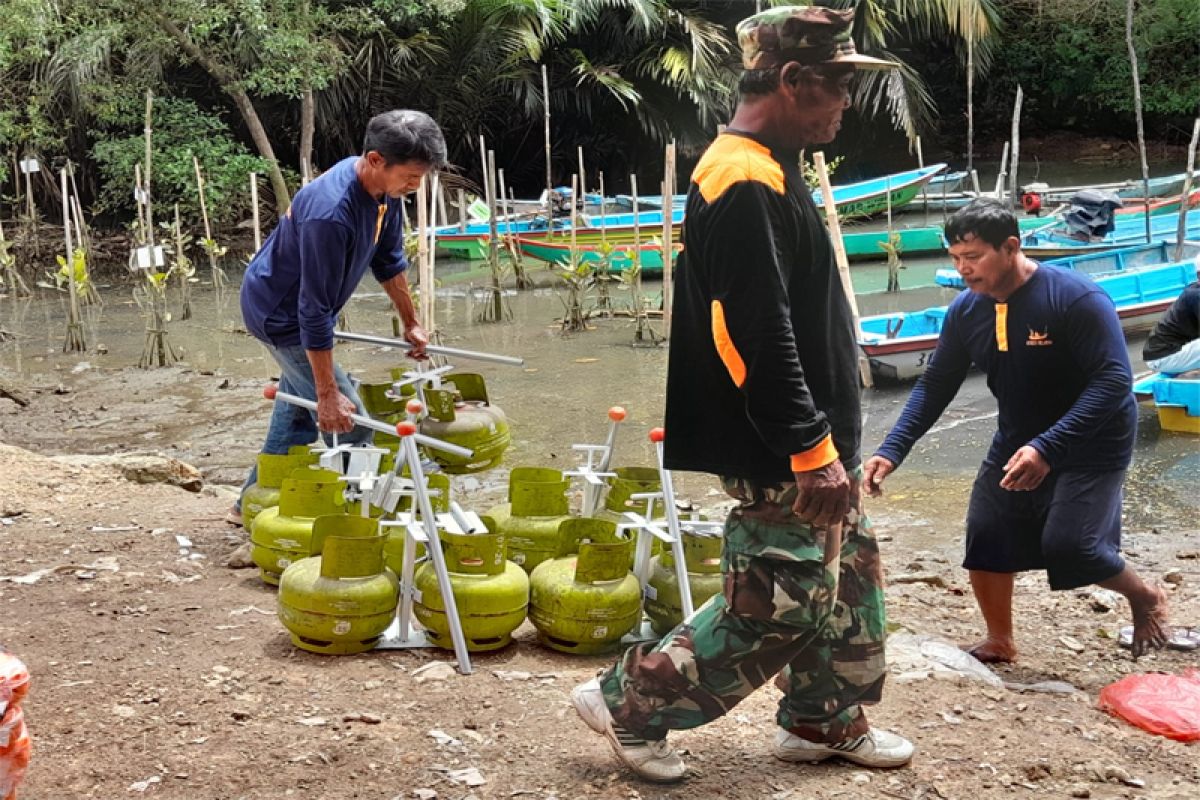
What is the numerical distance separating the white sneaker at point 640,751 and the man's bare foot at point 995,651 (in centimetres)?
164

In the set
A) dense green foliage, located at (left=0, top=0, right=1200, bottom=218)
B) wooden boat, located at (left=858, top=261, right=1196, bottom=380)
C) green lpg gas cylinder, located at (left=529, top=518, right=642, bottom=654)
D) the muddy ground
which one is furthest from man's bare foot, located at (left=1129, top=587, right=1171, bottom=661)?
dense green foliage, located at (left=0, top=0, right=1200, bottom=218)

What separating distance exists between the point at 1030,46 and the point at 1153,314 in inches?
712

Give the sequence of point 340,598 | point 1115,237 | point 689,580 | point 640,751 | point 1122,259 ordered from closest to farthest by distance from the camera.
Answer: point 640,751 < point 340,598 < point 689,580 < point 1122,259 < point 1115,237

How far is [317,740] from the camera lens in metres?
3.40

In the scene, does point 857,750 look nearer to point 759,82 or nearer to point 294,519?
point 759,82

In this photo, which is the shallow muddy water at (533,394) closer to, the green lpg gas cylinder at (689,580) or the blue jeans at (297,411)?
the blue jeans at (297,411)

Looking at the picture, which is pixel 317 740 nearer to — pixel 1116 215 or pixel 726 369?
pixel 726 369

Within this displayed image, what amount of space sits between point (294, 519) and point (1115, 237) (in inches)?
533

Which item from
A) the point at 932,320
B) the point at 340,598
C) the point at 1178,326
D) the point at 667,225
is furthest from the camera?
the point at 667,225

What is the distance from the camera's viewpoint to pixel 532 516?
468 cm

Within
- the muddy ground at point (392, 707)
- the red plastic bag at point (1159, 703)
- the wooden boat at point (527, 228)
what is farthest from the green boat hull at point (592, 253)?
the red plastic bag at point (1159, 703)

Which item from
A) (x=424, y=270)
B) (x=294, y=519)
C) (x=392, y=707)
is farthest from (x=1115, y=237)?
(x=392, y=707)

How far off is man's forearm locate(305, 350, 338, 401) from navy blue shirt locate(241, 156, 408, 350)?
29mm

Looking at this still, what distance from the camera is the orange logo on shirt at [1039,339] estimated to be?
410 centimetres
